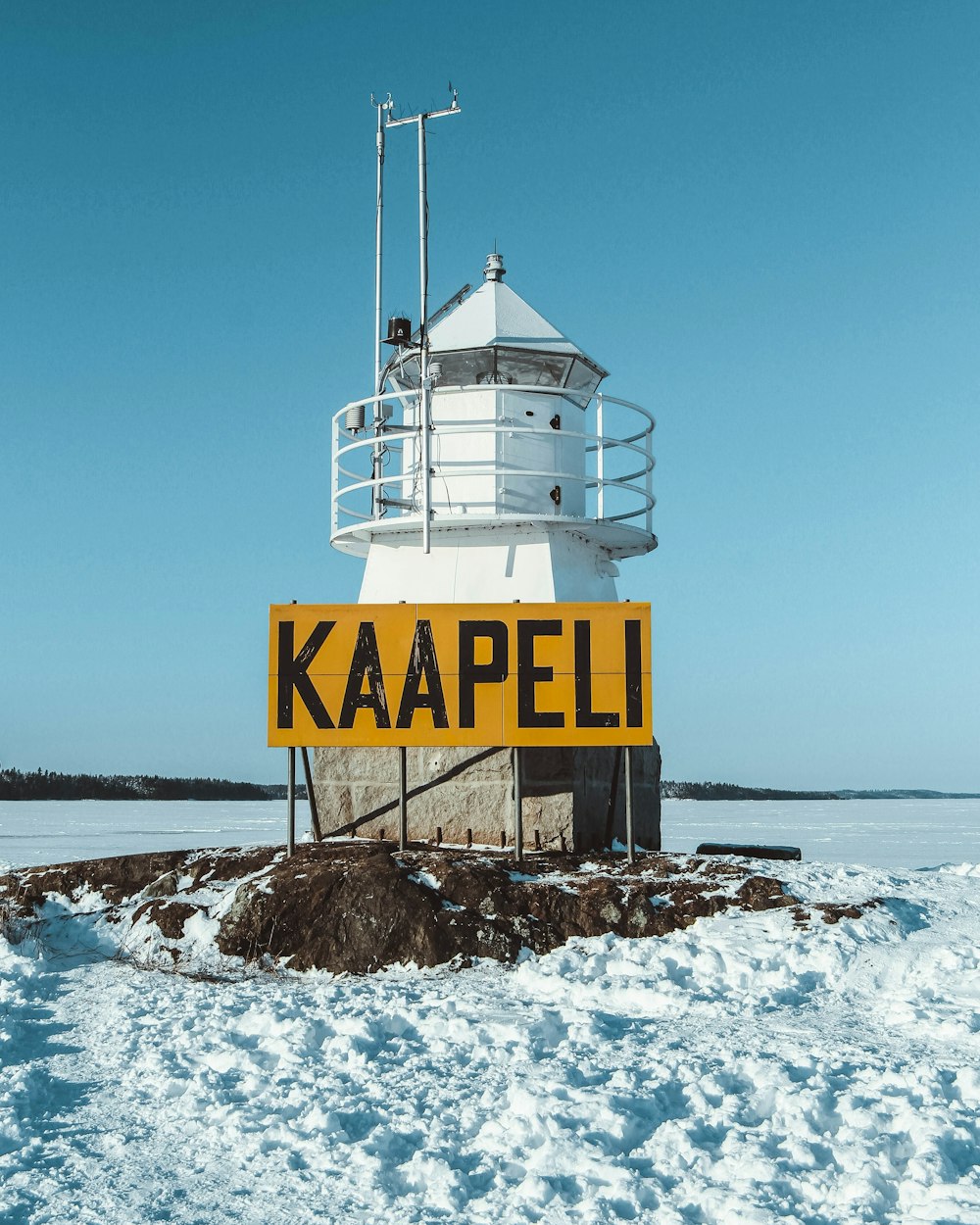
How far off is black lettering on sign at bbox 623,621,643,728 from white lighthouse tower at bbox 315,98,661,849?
1.28 m

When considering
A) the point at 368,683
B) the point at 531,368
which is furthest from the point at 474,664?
the point at 531,368

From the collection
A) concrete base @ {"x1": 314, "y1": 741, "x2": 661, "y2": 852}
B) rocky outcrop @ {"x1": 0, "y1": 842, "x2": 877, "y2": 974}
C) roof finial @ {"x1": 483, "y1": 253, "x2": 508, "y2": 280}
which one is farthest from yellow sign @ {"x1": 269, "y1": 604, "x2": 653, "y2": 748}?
roof finial @ {"x1": 483, "y1": 253, "x2": 508, "y2": 280}

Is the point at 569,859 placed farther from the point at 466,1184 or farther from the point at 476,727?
the point at 466,1184

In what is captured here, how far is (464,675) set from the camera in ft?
46.4

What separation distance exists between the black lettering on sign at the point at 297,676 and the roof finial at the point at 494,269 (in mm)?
6782

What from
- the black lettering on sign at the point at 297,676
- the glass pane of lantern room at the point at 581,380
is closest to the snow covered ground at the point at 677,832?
the black lettering on sign at the point at 297,676

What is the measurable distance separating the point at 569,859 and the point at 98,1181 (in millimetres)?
8145

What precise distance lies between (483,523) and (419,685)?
9.05ft

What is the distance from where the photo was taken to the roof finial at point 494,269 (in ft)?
57.8

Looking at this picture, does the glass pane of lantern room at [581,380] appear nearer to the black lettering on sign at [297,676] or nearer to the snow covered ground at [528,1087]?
the black lettering on sign at [297,676]

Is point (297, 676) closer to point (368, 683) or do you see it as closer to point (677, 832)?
point (368, 683)

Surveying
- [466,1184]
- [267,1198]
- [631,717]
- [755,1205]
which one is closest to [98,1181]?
[267,1198]

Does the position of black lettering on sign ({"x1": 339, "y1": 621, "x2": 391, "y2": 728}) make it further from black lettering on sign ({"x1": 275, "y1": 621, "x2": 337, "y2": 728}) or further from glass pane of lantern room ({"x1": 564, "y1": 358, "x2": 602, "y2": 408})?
glass pane of lantern room ({"x1": 564, "y1": 358, "x2": 602, "y2": 408})

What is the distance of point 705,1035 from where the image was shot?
8617 millimetres
